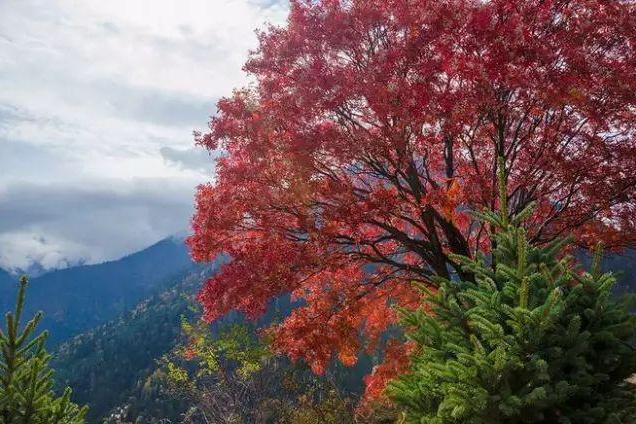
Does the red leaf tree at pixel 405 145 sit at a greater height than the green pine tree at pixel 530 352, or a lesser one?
greater

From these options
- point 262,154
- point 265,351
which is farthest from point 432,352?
point 265,351

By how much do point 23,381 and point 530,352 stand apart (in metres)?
6.38

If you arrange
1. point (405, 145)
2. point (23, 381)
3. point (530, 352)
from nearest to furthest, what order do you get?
point (530, 352), point (23, 381), point (405, 145)

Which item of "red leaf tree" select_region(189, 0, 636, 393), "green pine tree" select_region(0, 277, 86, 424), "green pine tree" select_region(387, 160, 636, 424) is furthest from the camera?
"red leaf tree" select_region(189, 0, 636, 393)

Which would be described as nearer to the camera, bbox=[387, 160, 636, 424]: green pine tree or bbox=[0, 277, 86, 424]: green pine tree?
bbox=[387, 160, 636, 424]: green pine tree

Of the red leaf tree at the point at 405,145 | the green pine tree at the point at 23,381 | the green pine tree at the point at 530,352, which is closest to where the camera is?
the green pine tree at the point at 530,352

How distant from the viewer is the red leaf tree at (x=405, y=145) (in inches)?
421

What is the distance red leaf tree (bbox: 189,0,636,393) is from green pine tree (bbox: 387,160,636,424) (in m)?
5.14

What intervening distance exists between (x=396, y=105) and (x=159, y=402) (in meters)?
201

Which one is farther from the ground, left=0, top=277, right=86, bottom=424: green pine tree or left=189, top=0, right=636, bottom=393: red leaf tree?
left=189, top=0, right=636, bottom=393: red leaf tree

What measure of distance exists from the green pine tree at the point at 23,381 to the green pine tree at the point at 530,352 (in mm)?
4582

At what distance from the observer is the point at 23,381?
23.8 feet

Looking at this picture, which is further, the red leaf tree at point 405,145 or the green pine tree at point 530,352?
the red leaf tree at point 405,145

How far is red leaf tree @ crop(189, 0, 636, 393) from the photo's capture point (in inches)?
421
